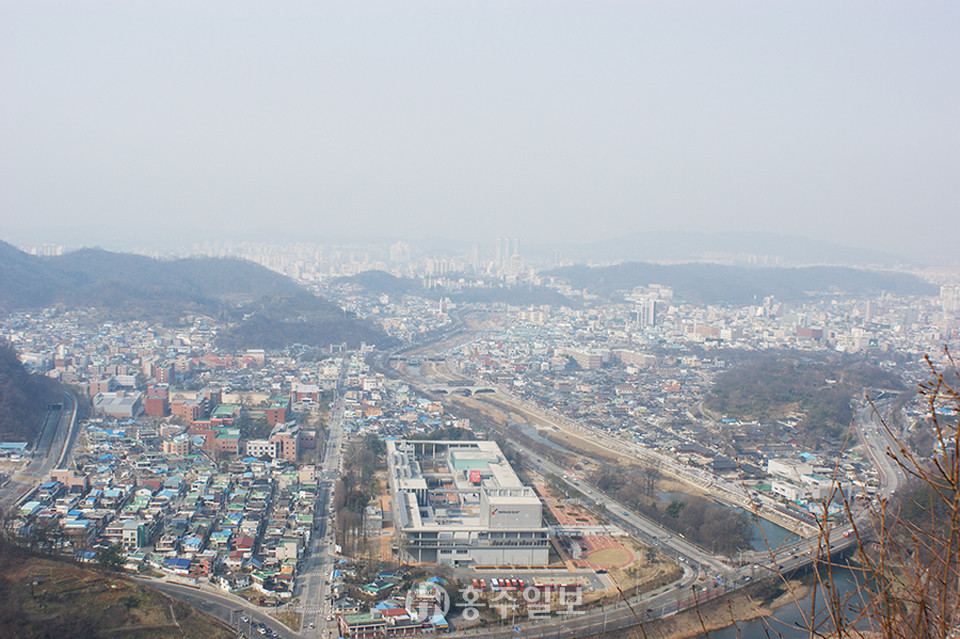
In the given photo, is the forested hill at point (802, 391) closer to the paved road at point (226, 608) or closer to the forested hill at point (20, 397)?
the paved road at point (226, 608)

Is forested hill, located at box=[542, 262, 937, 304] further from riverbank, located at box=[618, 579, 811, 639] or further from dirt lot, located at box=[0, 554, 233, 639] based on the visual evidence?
dirt lot, located at box=[0, 554, 233, 639]

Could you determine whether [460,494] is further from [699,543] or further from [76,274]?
[76,274]

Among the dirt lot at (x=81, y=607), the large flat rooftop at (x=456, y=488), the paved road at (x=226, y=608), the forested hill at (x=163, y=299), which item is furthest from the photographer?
the forested hill at (x=163, y=299)

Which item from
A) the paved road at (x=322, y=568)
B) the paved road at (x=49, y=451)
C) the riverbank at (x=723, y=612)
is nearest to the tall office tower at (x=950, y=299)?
the riverbank at (x=723, y=612)

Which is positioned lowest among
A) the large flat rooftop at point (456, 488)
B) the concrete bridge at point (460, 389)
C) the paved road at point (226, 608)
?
the concrete bridge at point (460, 389)

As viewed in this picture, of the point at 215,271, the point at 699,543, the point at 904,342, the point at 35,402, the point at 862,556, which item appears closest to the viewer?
the point at 862,556

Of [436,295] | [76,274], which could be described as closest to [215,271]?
[76,274]

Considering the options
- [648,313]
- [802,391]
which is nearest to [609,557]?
[802,391]

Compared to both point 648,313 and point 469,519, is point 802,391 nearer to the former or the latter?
point 469,519
